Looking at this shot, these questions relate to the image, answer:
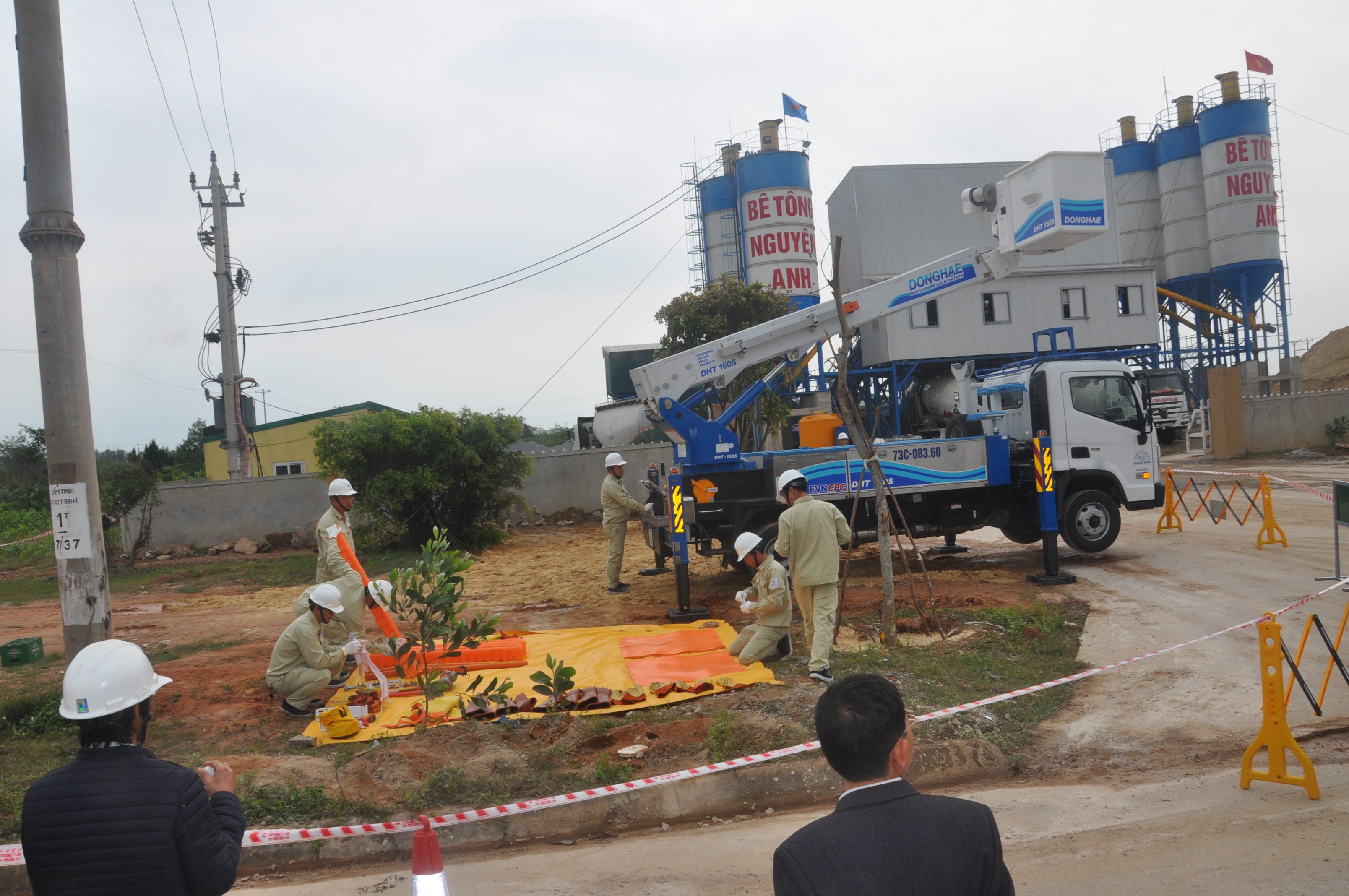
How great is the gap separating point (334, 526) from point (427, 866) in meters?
6.27

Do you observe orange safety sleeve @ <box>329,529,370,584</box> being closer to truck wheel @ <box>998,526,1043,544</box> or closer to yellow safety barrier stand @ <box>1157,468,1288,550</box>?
truck wheel @ <box>998,526,1043,544</box>

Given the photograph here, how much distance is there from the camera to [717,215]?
1468 inches

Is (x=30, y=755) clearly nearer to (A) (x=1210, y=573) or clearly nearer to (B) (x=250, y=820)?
(B) (x=250, y=820)

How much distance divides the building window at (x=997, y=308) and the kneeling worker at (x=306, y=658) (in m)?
27.5

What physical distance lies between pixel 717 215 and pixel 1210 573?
29062 mm

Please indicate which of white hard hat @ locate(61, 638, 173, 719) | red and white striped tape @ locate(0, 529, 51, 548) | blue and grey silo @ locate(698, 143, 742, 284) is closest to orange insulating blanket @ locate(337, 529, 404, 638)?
white hard hat @ locate(61, 638, 173, 719)

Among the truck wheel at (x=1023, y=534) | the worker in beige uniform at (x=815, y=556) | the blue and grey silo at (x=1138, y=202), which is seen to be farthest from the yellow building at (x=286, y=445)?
the blue and grey silo at (x=1138, y=202)

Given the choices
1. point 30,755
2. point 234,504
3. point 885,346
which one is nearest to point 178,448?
point 234,504

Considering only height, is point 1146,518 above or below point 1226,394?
below

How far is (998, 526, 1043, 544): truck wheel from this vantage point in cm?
1238

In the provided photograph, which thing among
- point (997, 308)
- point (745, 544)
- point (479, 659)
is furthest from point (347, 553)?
point (997, 308)

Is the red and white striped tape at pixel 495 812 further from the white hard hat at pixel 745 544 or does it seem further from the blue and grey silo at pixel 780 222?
the blue and grey silo at pixel 780 222

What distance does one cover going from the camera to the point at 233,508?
67.2 ft

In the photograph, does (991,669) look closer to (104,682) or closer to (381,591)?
(381,591)
